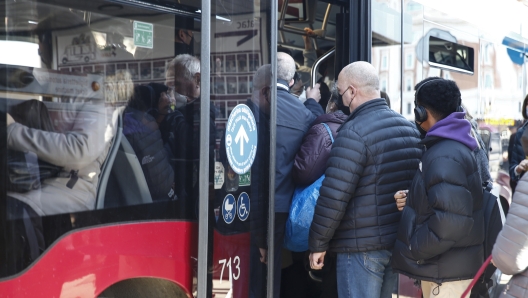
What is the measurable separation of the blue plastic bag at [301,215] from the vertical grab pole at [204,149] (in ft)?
2.39

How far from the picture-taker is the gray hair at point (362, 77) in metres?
3.51

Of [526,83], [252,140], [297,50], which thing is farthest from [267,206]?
[526,83]

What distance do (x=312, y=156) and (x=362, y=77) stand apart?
50 cm

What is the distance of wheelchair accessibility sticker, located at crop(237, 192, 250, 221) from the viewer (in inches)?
129

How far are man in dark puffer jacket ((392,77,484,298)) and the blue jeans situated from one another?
179 mm

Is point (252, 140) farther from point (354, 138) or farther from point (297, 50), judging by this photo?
point (297, 50)

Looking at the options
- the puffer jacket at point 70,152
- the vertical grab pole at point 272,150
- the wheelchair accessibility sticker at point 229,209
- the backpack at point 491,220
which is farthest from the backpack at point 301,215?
the puffer jacket at point 70,152

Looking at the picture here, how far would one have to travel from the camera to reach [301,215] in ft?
11.8

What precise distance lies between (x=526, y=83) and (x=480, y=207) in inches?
163

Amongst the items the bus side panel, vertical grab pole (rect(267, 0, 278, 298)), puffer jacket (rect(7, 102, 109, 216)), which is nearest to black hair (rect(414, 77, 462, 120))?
vertical grab pole (rect(267, 0, 278, 298))

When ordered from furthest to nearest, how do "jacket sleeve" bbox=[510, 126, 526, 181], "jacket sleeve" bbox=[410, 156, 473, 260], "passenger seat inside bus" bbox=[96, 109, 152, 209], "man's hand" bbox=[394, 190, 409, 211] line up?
"jacket sleeve" bbox=[510, 126, 526, 181] → "man's hand" bbox=[394, 190, 409, 211] → "jacket sleeve" bbox=[410, 156, 473, 260] → "passenger seat inside bus" bbox=[96, 109, 152, 209]

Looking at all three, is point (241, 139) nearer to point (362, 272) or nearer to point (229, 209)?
point (229, 209)

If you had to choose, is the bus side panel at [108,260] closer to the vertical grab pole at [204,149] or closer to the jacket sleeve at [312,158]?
the vertical grab pole at [204,149]

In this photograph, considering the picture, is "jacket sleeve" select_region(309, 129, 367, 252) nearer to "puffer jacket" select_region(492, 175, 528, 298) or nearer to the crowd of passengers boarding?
the crowd of passengers boarding
